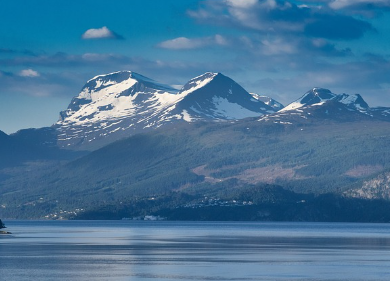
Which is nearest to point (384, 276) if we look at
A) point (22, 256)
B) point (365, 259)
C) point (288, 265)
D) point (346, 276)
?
point (346, 276)

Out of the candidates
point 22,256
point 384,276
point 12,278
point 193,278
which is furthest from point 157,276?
point 22,256

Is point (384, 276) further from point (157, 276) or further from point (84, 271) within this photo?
point (84, 271)

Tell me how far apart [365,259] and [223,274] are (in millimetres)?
44515

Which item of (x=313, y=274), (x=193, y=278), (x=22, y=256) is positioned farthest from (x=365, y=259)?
(x=22, y=256)

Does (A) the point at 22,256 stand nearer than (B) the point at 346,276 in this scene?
No

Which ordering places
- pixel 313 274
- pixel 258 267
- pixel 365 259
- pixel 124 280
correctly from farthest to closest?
pixel 365 259, pixel 258 267, pixel 313 274, pixel 124 280

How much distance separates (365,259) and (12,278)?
7240cm

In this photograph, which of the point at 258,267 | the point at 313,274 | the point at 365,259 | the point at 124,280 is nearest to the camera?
the point at 124,280

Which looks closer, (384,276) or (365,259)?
(384,276)

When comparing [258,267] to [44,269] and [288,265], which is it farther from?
[44,269]

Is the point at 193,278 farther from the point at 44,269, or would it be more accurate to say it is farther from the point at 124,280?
the point at 44,269

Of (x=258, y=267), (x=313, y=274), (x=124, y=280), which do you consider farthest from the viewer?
(x=258, y=267)

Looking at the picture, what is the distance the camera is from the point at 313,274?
158 m

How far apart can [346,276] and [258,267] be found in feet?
65.9
